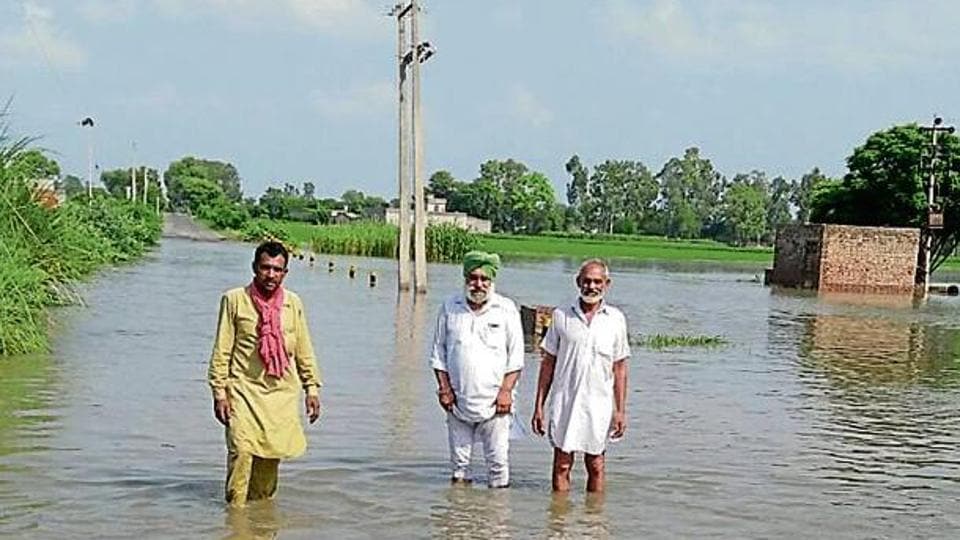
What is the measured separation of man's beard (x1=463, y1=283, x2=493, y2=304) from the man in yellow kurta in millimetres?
1118

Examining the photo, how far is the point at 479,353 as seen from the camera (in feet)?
28.8

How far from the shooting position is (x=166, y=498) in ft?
29.3

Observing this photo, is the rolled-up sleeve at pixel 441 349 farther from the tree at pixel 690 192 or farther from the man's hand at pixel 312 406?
the tree at pixel 690 192

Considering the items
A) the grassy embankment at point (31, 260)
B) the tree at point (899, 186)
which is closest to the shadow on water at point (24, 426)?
the grassy embankment at point (31, 260)

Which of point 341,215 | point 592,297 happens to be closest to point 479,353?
point 592,297

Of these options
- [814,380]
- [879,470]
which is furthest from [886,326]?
[879,470]

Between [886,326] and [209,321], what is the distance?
14141 millimetres

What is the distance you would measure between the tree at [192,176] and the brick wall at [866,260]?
93136 millimetres

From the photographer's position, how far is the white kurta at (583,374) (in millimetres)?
8812

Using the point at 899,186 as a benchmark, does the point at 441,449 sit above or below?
below

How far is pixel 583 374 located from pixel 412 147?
2774 centimetres

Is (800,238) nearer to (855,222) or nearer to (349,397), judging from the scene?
(855,222)

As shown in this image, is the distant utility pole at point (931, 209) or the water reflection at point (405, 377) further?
the distant utility pole at point (931, 209)

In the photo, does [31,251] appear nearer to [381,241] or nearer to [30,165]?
[30,165]
